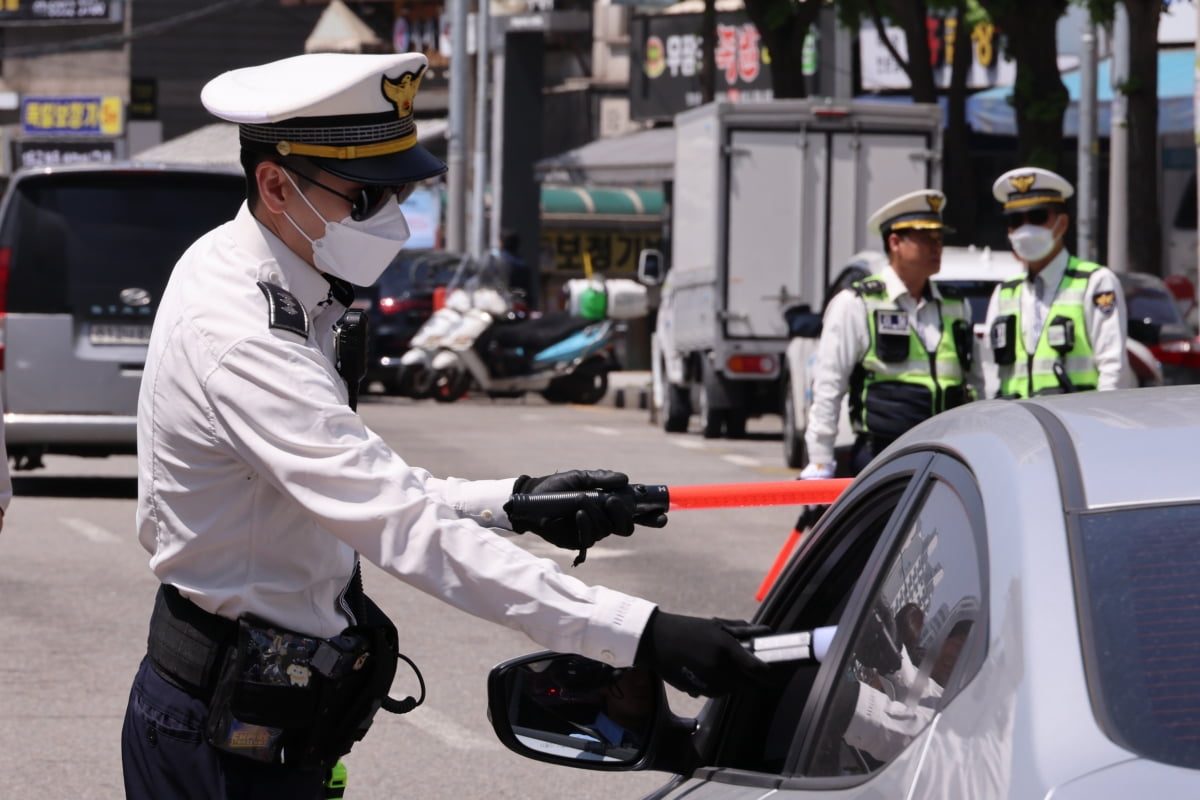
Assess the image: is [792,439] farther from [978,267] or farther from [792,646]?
[792,646]

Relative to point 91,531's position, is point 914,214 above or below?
above

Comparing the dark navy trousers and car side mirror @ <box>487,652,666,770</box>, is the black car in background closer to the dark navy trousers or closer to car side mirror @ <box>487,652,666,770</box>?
the dark navy trousers

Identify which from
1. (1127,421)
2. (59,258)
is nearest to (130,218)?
(59,258)

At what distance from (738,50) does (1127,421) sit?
36.6m

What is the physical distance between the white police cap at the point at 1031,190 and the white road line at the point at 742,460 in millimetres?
7250

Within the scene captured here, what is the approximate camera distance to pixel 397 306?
25594 millimetres

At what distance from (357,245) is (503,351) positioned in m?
21.5

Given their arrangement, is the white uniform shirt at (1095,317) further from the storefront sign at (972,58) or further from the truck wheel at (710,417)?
the storefront sign at (972,58)

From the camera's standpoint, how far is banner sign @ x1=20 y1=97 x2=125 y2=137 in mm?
67938

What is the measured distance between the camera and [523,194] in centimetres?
4206

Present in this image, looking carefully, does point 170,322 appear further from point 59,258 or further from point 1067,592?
point 59,258

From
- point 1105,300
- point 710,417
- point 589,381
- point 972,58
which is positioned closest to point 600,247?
point 972,58

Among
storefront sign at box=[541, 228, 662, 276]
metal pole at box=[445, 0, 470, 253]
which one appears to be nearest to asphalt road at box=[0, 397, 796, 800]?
→ metal pole at box=[445, 0, 470, 253]

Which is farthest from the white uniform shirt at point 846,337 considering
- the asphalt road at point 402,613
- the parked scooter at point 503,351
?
the parked scooter at point 503,351
